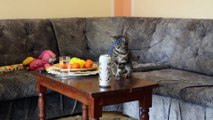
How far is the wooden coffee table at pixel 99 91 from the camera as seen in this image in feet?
6.20

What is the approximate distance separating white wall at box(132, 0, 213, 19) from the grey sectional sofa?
25 cm

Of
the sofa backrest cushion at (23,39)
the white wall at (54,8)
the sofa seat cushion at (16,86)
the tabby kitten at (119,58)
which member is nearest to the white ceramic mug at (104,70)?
the tabby kitten at (119,58)

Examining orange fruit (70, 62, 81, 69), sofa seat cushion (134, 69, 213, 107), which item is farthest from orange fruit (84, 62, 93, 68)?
sofa seat cushion (134, 69, 213, 107)

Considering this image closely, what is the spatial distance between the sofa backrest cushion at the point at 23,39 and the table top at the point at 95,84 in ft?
3.04

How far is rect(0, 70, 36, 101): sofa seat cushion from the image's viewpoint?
2562 mm

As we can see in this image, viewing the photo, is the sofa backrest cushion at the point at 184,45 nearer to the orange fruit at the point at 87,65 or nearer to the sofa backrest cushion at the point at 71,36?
the sofa backrest cushion at the point at 71,36

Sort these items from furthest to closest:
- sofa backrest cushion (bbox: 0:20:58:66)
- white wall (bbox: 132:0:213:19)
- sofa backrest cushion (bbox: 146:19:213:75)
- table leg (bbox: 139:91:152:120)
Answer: white wall (bbox: 132:0:213:19)
sofa backrest cushion (bbox: 0:20:58:66)
sofa backrest cushion (bbox: 146:19:213:75)
table leg (bbox: 139:91:152:120)

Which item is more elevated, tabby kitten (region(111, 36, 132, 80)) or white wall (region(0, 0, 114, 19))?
white wall (region(0, 0, 114, 19))

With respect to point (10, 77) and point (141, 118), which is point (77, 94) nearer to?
point (141, 118)

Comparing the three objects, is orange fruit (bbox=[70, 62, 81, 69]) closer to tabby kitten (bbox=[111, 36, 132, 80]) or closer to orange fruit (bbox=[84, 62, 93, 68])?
orange fruit (bbox=[84, 62, 93, 68])

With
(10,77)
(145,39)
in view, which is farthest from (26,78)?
(145,39)

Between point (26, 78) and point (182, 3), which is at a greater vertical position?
point (182, 3)

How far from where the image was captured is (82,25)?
3.66 metres

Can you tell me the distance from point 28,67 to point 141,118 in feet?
4.28
